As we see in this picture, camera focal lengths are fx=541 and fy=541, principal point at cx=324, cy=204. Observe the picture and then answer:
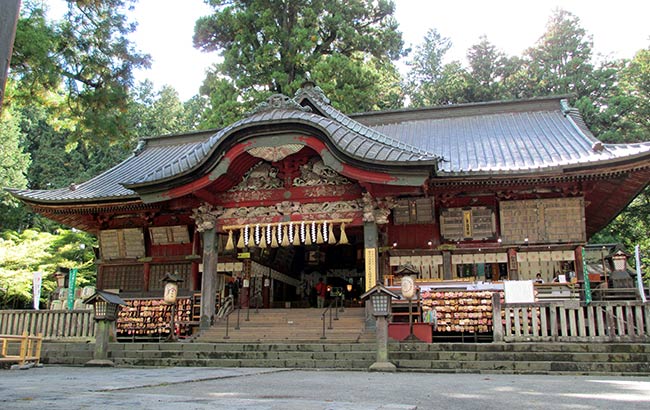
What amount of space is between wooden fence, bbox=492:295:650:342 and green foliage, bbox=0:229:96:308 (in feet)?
60.4

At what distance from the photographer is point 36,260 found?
2466 cm

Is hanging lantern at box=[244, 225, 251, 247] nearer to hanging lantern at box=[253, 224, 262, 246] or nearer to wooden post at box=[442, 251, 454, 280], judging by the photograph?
hanging lantern at box=[253, 224, 262, 246]

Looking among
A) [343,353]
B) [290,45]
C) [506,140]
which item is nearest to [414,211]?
[506,140]

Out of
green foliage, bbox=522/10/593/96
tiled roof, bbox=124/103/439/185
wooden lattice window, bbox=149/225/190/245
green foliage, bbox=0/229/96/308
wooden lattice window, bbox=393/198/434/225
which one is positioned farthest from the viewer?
green foliage, bbox=522/10/593/96

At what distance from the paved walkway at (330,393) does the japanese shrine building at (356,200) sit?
6.39 metres

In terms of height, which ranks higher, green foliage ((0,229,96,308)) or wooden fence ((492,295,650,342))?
green foliage ((0,229,96,308))

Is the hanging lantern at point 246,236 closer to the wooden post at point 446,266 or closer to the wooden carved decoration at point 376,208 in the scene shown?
the wooden carved decoration at point 376,208

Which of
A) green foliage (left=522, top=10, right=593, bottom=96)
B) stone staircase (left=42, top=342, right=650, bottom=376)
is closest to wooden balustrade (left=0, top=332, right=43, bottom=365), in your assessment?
stone staircase (left=42, top=342, right=650, bottom=376)

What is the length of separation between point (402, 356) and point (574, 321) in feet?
11.8

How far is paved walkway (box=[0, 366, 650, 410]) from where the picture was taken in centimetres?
460

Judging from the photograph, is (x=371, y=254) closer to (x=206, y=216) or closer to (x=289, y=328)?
(x=289, y=328)

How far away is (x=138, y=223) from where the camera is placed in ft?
60.1

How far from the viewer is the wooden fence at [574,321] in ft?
35.1

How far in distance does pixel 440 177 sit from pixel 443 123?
6.77 metres
